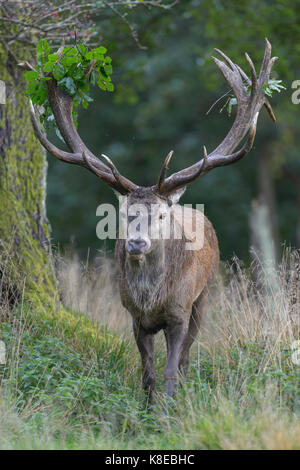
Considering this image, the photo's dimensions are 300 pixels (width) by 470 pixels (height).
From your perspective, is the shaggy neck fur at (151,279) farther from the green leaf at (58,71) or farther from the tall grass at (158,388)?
the green leaf at (58,71)

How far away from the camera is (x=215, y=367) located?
6.41 meters

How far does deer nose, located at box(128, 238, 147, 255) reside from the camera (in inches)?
223

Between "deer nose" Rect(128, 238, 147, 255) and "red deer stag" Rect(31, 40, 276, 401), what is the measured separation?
75 mm

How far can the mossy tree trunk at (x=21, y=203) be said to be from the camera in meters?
7.20

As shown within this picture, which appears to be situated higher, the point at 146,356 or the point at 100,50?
the point at 100,50

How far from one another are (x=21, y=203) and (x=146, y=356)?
2475mm

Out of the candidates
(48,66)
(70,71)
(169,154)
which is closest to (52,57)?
(48,66)

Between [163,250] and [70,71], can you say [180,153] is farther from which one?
[163,250]

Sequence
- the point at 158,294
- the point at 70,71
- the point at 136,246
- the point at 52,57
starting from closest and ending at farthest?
1. the point at 136,246
2. the point at 158,294
3. the point at 52,57
4. the point at 70,71

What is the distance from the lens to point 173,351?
6203 mm

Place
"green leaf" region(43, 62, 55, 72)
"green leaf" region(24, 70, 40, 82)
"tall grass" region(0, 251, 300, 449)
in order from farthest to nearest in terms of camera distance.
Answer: "green leaf" region(24, 70, 40, 82) < "green leaf" region(43, 62, 55, 72) < "tall grass" region(0, 251, 300, 449)

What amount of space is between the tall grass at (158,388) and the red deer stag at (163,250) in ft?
1.27

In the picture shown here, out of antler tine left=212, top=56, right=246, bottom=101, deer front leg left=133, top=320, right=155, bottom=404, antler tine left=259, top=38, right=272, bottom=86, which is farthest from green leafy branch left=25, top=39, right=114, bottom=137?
deer front leg left=133, top=320, right=155, bottom=404

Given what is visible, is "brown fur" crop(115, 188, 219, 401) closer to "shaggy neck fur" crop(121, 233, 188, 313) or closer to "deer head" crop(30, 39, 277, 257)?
"shaggy neck fur" crop(121, 233, 188, 313)
